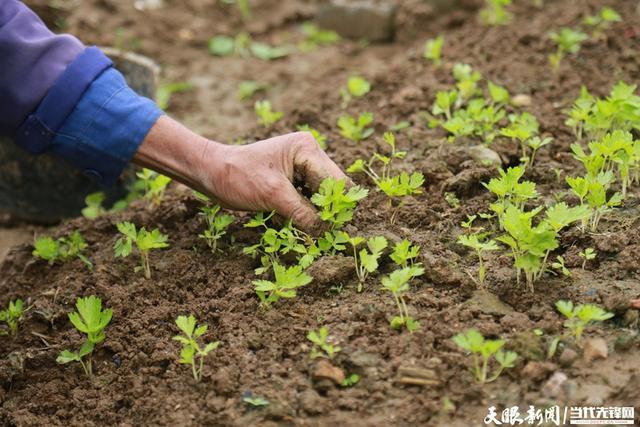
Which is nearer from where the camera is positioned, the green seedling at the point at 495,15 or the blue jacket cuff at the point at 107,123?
the blue jacket cuff at the point at 107,123

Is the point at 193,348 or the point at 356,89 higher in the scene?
the point at 356,89

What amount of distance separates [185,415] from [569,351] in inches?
45.9

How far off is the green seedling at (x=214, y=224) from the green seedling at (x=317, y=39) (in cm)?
299

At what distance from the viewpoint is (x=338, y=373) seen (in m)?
2.37

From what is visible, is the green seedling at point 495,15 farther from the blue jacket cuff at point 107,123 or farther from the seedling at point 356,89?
the blue jacket cuff at point 107,123

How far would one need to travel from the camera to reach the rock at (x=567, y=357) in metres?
2.31

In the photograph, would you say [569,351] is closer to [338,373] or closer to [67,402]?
[338,373]

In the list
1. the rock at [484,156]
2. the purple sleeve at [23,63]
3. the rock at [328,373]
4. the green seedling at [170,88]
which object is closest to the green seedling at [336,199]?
the rock at [328,373]

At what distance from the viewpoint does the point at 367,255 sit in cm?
264

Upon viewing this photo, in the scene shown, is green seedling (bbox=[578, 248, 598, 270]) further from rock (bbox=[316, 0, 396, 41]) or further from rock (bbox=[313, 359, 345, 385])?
rock (bbox=[316, 0, 396, 41])

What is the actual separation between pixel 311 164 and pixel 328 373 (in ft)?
2.85

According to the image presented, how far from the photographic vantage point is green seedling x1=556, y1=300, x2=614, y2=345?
229 cm

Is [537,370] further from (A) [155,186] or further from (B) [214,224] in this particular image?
(A) [155,186]

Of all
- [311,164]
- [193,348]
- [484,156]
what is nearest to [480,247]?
[311,164]
